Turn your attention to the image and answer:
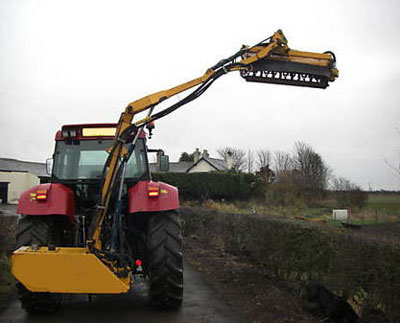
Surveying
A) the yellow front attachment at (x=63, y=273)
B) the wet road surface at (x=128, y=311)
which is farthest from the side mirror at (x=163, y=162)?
the yellow front attachment at (x=63, y=273)

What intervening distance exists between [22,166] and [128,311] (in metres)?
61.6

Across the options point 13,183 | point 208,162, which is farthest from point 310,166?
point 13,183

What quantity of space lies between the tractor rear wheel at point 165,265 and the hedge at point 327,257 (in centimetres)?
206

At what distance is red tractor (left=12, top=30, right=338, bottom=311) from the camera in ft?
16.5

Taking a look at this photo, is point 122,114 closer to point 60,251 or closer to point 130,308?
point 60,251

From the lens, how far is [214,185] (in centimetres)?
3391

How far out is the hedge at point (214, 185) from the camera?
33812mm

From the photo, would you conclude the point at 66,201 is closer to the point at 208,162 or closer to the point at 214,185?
the point at 214,185

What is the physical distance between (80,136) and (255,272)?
4.21 m

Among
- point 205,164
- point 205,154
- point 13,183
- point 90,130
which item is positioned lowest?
point 13,183

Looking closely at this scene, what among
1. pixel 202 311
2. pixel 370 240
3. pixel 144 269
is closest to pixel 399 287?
pixel 370 240

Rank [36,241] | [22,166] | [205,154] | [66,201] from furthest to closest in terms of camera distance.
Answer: [22,166], [205,154], [66,201], [36,241]

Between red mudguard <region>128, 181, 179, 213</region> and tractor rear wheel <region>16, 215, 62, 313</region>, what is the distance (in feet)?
3.79

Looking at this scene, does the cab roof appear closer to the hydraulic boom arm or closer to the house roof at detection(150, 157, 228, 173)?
the hydraulic boom arm
